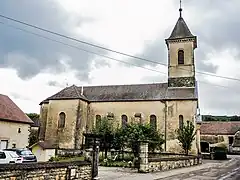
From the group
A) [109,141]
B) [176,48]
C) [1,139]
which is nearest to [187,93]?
[176,48]

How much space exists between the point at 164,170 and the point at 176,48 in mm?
21927

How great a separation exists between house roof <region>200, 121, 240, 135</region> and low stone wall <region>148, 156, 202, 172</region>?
29438 mm

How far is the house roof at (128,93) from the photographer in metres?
35.3

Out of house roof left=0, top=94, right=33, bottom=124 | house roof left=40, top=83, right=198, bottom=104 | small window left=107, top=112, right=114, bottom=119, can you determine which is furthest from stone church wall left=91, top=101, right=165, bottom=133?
house roof left=0, top=94, right=33, bottom=124

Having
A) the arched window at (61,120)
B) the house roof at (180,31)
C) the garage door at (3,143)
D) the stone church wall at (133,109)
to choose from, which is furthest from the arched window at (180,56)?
the garage door at (3,143)

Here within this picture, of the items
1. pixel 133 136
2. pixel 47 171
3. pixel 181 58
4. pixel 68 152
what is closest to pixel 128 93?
pixel 181 58

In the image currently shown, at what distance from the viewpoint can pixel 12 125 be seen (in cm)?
3130

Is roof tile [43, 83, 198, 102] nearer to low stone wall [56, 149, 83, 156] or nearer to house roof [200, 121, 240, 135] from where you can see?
low stone wall [56, 149, 83, 156]

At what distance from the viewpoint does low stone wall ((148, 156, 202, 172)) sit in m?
18.8

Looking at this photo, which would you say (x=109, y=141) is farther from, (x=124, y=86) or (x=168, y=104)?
(x=124, y=86)

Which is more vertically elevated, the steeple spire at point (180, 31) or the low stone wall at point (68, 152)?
the steeple spire at point (180, 31)

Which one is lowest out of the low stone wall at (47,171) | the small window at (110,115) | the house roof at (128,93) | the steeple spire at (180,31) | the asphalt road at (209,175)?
the asphalt road at (209,175)

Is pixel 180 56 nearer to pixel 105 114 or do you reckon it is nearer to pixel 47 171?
pixel 105 114

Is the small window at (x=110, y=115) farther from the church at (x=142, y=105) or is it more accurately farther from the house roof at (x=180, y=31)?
the house roof at (x=180, y=31)
